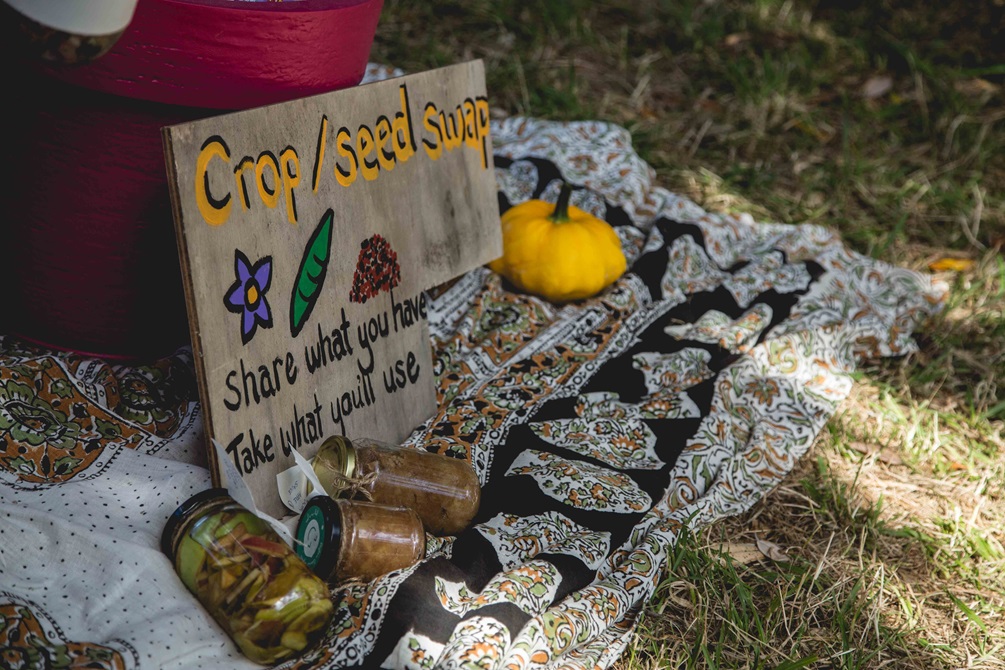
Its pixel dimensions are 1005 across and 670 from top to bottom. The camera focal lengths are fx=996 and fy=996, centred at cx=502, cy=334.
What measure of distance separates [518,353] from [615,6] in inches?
101

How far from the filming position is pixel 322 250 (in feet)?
5.96

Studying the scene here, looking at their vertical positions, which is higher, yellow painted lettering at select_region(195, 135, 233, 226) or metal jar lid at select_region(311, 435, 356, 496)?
yellow painted lettering at select_region(195, 135, 233, 226)

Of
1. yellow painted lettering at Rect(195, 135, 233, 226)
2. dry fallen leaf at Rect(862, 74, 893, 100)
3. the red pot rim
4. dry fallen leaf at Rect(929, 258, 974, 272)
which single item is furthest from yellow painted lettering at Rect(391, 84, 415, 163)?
dry fallen leaf at Rect(862, 74, 893, 100)

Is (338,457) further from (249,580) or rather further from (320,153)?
(320,153)

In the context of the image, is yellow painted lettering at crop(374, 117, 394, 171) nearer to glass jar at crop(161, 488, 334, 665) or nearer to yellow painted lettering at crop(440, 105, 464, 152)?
yellow painted lettering at crop(440, 105, 464, 152)

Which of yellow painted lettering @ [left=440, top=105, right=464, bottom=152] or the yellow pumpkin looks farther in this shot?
the yellow pumpkin

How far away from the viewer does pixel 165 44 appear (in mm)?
1620

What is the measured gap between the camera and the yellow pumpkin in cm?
250

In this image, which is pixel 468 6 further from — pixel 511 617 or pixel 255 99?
pixel 511 617

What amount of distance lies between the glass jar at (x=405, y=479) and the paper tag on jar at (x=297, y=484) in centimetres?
3

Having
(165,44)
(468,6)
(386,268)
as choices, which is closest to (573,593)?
(386,268)

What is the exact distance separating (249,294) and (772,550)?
1.12 metres

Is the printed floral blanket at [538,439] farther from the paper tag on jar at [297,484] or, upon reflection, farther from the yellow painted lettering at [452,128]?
the yellow painted lettering at [452,128]

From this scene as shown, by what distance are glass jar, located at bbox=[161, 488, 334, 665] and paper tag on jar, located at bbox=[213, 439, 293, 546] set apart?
45 mm
